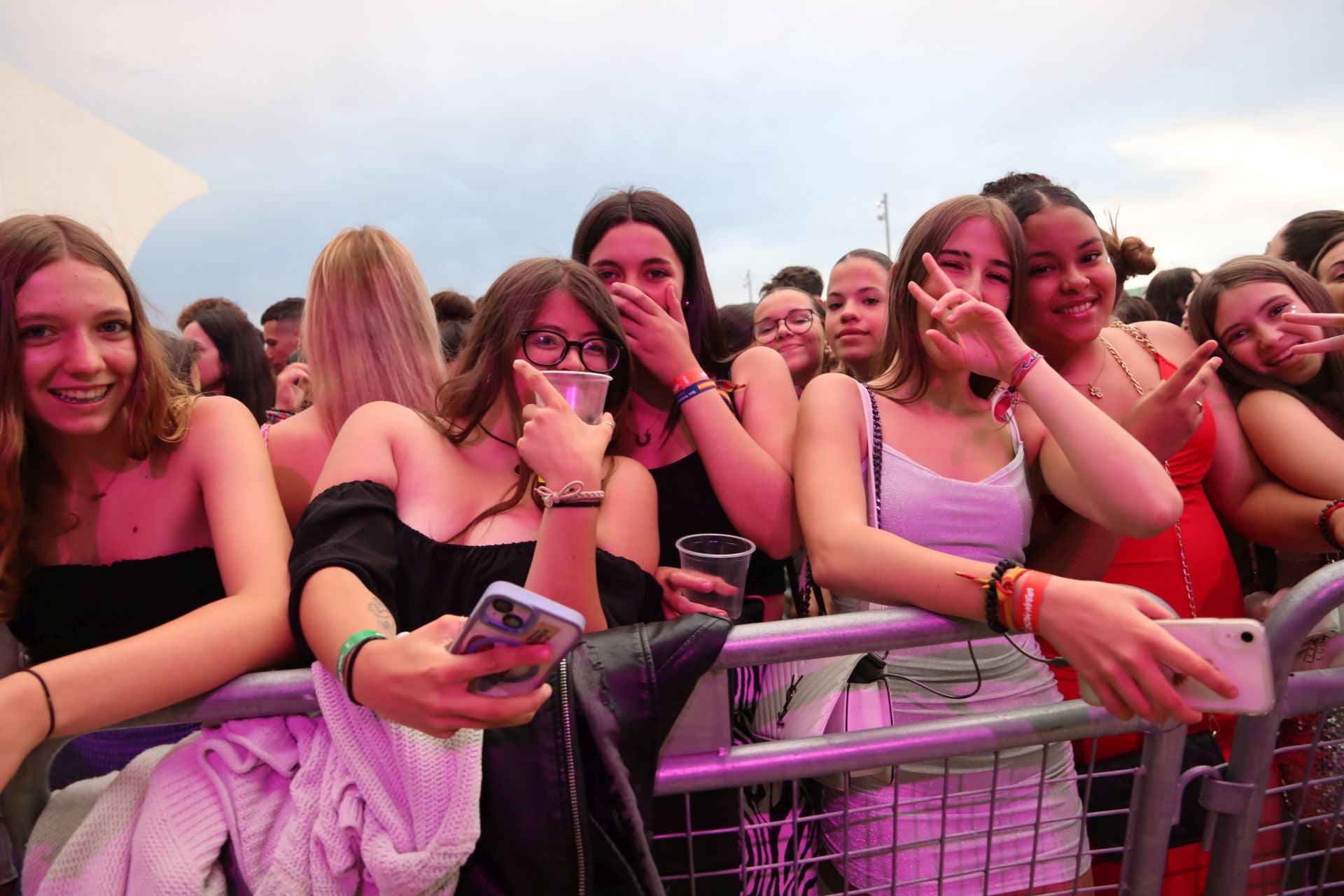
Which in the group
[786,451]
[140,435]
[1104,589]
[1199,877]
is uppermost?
[140,435]

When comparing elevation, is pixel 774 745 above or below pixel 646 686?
below

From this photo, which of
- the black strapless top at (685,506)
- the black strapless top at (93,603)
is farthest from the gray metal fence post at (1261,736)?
the black strapless top at (93,603)

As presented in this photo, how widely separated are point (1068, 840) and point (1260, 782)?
0.37 metres

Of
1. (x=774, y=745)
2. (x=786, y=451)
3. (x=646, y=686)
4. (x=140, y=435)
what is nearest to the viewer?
(x=646, y=686)

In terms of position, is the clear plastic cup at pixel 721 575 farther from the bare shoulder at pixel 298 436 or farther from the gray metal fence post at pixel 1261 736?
the bare shoulder at pixel 298 436

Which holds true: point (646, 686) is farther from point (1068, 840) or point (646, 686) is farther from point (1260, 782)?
point (1260, 782)

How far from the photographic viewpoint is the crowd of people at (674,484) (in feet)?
4.13

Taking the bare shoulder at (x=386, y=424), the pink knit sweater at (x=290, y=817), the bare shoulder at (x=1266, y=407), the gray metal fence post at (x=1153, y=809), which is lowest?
the gray metal fence post at (x=1153, y=809)

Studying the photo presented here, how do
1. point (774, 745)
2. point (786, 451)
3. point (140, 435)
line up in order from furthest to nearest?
point (786, 451)
point (140, 435)
point (774, 745)

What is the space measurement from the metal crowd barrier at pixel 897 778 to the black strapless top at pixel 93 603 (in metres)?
0.34

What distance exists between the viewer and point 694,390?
6.27 feet

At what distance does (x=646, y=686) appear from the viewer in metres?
1.14

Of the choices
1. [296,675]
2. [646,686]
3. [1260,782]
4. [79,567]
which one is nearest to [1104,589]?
[1260,782]

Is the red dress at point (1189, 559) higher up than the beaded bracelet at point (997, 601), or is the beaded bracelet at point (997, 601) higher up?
the beaded bracelet at point (997, 601)
